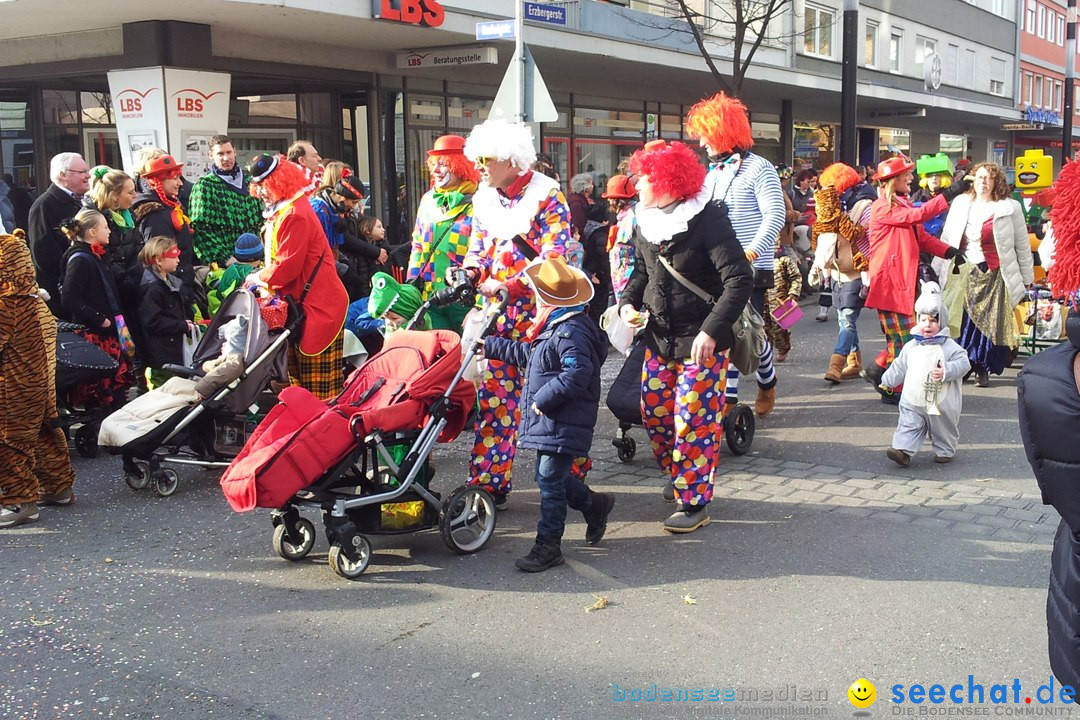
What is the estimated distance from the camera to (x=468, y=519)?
533cm

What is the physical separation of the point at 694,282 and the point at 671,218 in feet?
1.20

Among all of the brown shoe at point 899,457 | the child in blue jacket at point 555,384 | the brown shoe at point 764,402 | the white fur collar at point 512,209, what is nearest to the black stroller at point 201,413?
the white fur collar at point 512,209

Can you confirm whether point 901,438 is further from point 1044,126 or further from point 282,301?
point 1044,126

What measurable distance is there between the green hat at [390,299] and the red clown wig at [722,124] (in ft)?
7.00

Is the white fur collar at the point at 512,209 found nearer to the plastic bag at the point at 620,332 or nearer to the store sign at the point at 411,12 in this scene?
the plastic bag at the point at 620,332

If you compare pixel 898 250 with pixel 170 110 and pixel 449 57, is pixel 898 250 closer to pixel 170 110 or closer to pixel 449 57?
pixel 170 110

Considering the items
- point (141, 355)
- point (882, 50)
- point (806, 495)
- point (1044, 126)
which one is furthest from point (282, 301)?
point (1044, 126)

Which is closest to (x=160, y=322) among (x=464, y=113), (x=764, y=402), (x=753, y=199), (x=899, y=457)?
(x=753, y=199)

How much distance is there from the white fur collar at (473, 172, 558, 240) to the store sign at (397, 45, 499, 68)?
1023 centimetres

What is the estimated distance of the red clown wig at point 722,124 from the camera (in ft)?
22.2

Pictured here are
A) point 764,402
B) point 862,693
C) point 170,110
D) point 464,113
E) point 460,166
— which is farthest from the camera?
point 464,113

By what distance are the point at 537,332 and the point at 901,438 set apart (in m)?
2.88

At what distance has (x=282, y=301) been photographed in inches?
258

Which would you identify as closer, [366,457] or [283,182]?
[366,457]
